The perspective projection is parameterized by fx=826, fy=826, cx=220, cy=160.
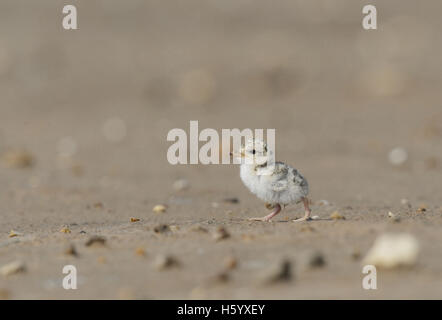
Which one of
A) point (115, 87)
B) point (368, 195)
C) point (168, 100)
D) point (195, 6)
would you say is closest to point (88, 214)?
point (368, 195)

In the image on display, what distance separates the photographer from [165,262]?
15.0 feet

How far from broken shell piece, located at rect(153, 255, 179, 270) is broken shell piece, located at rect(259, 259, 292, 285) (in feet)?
2.04

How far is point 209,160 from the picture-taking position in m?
10.9

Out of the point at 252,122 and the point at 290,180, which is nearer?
the point at 290,180

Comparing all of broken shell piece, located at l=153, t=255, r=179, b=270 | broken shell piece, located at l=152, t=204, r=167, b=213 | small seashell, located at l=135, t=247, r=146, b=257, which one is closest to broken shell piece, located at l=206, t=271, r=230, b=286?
broken shell piece, located at l=153, t=255, r=179, b=270

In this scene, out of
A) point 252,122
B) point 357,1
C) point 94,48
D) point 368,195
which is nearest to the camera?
point 368,195

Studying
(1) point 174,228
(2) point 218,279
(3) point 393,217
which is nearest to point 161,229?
(1) point 174,228

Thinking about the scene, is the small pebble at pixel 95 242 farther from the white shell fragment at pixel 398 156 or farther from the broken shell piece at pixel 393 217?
the white shell fragment at pixel 398 156

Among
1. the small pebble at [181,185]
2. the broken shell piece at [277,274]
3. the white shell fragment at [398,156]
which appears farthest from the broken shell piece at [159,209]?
the white shell fragment at [398,156]

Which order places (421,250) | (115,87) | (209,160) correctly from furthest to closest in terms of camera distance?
1. (115,87)
2. (209,160)
3. (421,250)

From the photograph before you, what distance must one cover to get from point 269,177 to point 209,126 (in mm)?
7381

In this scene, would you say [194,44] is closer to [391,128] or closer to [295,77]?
[295,77]

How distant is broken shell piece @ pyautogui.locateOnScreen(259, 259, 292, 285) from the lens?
414 cm
